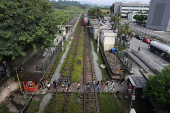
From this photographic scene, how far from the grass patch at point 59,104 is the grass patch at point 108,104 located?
3.97 m

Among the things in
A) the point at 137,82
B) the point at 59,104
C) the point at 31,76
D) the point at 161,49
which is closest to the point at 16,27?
the point at 31,76

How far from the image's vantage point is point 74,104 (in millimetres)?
12680

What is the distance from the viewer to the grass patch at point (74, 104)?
39.1 ft

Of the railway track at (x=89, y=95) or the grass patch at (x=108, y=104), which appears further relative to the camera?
the railway track at (x=89, y=95)

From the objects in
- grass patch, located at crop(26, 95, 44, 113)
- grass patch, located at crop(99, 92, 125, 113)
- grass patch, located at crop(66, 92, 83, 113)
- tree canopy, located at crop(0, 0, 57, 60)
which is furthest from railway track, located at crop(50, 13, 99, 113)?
tree canopy, located at crop(0, 0, 57, 60)

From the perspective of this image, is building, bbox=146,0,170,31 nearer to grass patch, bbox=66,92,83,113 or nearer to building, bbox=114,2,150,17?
grass patch, bbox=66,92,83,113

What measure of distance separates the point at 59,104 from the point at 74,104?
150 centimetres

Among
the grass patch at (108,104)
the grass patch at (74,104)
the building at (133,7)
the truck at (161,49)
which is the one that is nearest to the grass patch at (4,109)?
the grass patch at (74,104)

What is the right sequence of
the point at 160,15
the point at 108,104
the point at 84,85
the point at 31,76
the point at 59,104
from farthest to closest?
the point at 160,15
the point at 84,85
the point at 31,76
the point at 108,104
the point at 59,104

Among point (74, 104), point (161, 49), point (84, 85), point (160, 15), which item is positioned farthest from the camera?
point (160, 15)

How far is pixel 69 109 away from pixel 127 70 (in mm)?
9424

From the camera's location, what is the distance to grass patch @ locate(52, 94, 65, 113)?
38.8 feet

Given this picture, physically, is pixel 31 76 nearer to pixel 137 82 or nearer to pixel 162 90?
pixel 137 82

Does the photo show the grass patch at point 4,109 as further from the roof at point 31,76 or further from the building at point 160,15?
the building at point 160,15
